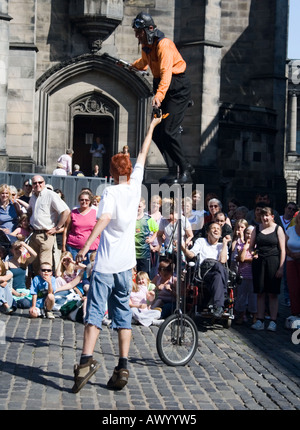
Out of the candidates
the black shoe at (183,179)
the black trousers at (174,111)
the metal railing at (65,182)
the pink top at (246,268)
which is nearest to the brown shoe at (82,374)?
the black shoe at (183,179)

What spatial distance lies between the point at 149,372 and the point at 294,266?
421cm

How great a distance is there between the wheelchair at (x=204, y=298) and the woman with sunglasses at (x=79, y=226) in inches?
88.3

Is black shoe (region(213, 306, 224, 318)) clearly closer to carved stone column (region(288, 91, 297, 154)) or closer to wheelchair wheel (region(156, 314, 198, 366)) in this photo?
wheelchair wheel (region(156, 314, 198, 366))

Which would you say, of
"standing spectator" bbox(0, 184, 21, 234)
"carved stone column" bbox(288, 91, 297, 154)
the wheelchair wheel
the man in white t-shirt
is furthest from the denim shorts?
"carved stone column" bbox(288, 91, 297, 154)

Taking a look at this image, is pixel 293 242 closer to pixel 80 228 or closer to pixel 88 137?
pixel 80 228

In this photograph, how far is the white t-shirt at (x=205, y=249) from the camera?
38.8 ft

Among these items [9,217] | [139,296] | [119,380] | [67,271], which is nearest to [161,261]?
[139,296]

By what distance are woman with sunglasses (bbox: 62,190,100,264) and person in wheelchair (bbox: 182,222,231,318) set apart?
7.05 ft

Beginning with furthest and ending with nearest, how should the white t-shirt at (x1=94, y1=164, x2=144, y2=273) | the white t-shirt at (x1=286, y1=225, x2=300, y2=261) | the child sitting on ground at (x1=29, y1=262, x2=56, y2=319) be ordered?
the white t-shirt at (x1=286, y1=225, x2=300, y2=261)
the child sitting on ground at (x1=29, y1=262, x2=56, y2=319)
the white t-shirt at (x1=94, y1=164, x2=144, y2=273)

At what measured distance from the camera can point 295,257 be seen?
12.1m

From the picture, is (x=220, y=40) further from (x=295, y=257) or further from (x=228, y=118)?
(x=295, y=257)

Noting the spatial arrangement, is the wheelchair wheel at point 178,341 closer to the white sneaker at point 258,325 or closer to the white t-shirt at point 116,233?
the white t-shirt at point 116,233

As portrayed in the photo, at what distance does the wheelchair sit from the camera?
11406mm
